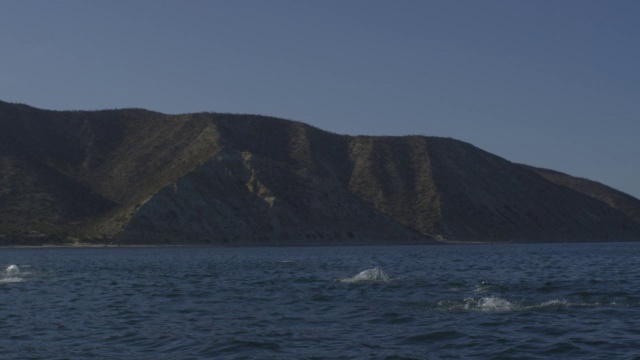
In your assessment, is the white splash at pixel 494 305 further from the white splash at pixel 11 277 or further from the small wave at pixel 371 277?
the white splash at pixel 11 277

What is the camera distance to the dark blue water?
74.8 ft

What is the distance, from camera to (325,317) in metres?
29.6

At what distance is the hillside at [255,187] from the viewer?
123m

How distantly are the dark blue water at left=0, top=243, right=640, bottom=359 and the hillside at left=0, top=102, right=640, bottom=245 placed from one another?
242ft

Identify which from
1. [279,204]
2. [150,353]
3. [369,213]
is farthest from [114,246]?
[150,353]

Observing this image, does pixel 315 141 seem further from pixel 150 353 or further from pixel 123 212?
pixel 150 353

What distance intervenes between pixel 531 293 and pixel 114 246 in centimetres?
8281

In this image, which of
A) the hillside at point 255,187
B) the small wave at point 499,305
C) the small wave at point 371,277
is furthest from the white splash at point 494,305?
the hillside at point 255,187

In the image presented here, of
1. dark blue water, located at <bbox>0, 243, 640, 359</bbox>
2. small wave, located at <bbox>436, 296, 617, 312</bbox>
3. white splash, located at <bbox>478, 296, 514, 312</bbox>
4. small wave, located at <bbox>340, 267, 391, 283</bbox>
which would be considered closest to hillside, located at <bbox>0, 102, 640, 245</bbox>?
small wave, located at <bbox>340, 267, 391, 283</bbox>

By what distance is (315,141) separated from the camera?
173 meters

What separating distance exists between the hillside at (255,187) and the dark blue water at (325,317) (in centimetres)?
7379

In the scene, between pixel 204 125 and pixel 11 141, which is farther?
pixel 204 125

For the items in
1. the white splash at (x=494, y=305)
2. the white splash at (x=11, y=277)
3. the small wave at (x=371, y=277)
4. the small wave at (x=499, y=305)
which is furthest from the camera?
the white splash at (x=11, y=277)

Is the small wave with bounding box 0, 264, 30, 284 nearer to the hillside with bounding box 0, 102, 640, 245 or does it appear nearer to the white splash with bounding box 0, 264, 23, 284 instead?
the white splash with bounding box 0, 264, 23, 284
